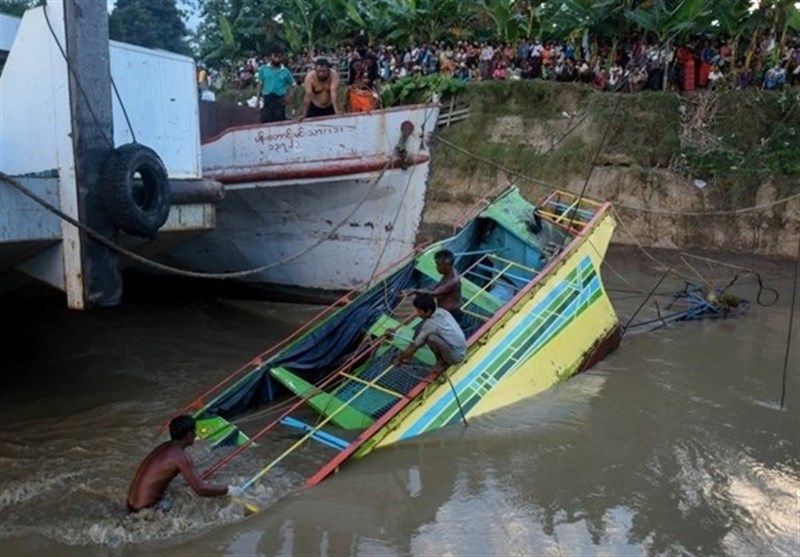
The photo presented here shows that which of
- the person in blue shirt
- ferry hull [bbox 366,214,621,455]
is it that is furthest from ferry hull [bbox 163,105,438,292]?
ferry hull [bbox 366,214,621,455]

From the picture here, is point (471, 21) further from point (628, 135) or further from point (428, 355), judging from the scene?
point (428, 355)

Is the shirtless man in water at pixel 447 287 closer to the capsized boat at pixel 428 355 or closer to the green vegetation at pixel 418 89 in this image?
the capsized boat at pixel 428 355

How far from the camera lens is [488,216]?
8.43 m

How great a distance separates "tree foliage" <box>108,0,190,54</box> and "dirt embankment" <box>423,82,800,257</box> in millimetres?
22347

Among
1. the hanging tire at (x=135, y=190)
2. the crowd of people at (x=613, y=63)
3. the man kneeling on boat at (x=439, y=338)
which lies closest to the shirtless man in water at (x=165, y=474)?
the man kneeling on boat at (x=439, y=338)

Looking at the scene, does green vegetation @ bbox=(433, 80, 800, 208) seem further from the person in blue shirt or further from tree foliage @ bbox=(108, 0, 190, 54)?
tree foliage @ bbox=(108, 0, 190, 54)

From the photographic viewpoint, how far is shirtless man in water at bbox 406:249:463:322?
21.4 ft

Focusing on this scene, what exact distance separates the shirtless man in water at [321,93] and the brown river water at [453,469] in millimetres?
2838

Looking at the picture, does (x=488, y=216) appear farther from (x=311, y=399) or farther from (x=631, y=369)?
(x=311, y=399)

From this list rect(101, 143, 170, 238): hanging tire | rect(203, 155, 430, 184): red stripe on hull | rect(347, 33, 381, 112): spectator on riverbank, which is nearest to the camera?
rect(101, 143, 170, 238): hanging tire

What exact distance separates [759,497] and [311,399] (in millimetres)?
3382

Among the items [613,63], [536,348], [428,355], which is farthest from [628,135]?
[428,355]

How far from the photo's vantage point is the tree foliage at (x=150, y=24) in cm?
3356

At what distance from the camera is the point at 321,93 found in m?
9.25
